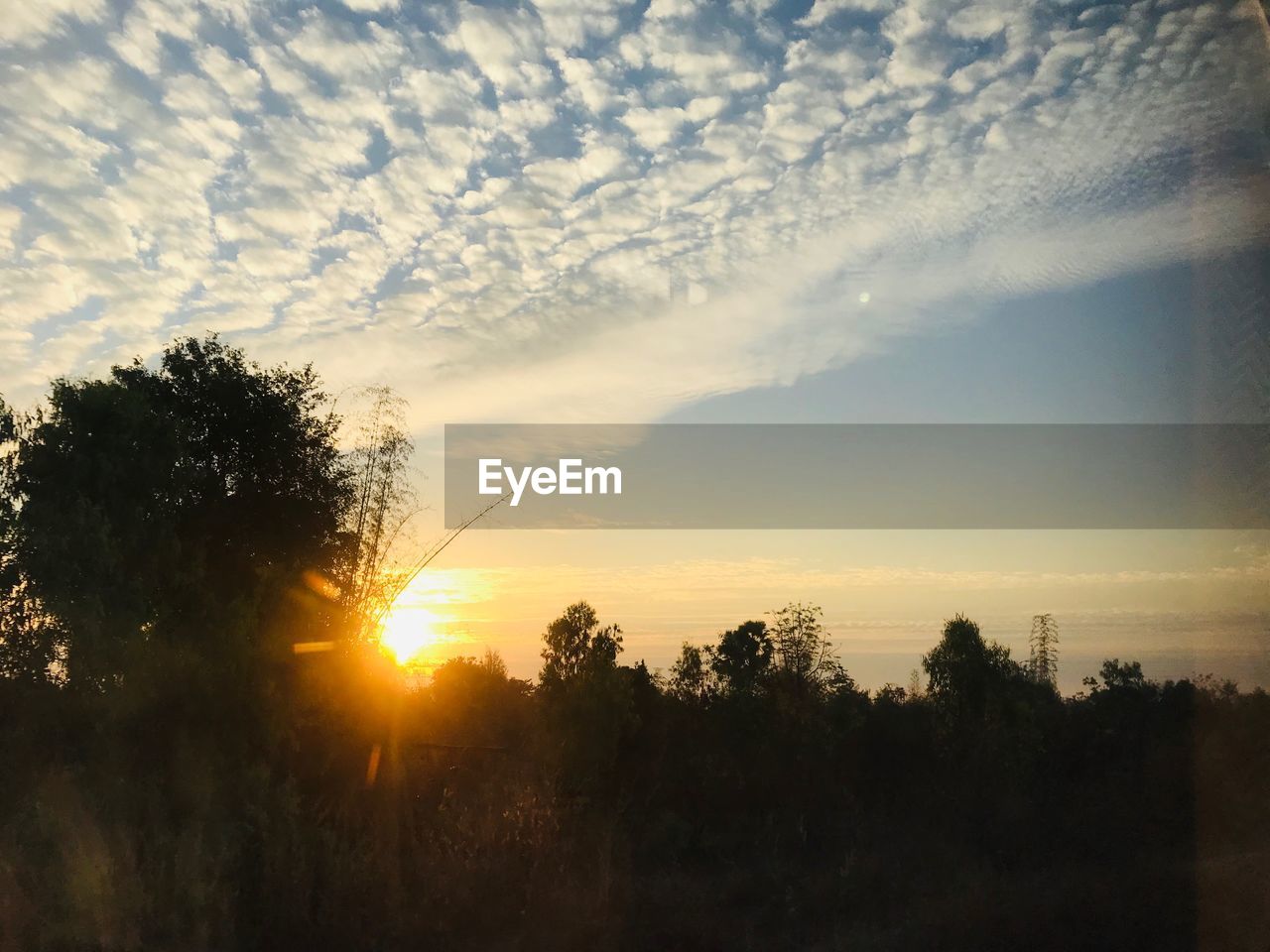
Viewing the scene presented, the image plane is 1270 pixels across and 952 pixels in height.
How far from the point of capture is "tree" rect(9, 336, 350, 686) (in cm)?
1888

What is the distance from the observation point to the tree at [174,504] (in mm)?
18875

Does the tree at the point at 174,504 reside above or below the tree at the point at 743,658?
above

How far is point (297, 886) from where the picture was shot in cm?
873

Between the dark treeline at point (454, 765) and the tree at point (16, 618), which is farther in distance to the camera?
the tree at point (16, 618)

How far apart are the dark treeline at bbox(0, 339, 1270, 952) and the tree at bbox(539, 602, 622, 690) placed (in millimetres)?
77

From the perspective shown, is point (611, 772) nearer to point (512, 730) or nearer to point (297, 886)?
point (512, 730)

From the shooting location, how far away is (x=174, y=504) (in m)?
21.8

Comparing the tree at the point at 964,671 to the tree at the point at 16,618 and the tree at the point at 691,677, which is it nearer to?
the tree at the point at 691,677

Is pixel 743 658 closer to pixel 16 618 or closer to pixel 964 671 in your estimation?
pixel 964 671

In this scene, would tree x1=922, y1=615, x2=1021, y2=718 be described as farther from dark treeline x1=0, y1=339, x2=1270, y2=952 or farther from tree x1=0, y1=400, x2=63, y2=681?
tree x1=0, y1=400, x2=63, y2=681

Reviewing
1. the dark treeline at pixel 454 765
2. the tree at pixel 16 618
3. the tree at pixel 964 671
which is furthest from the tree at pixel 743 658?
the tree at pixel 16 618

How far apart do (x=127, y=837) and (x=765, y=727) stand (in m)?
13.0

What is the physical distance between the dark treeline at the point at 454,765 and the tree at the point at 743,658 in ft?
0.28

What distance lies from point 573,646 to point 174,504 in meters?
10.5
